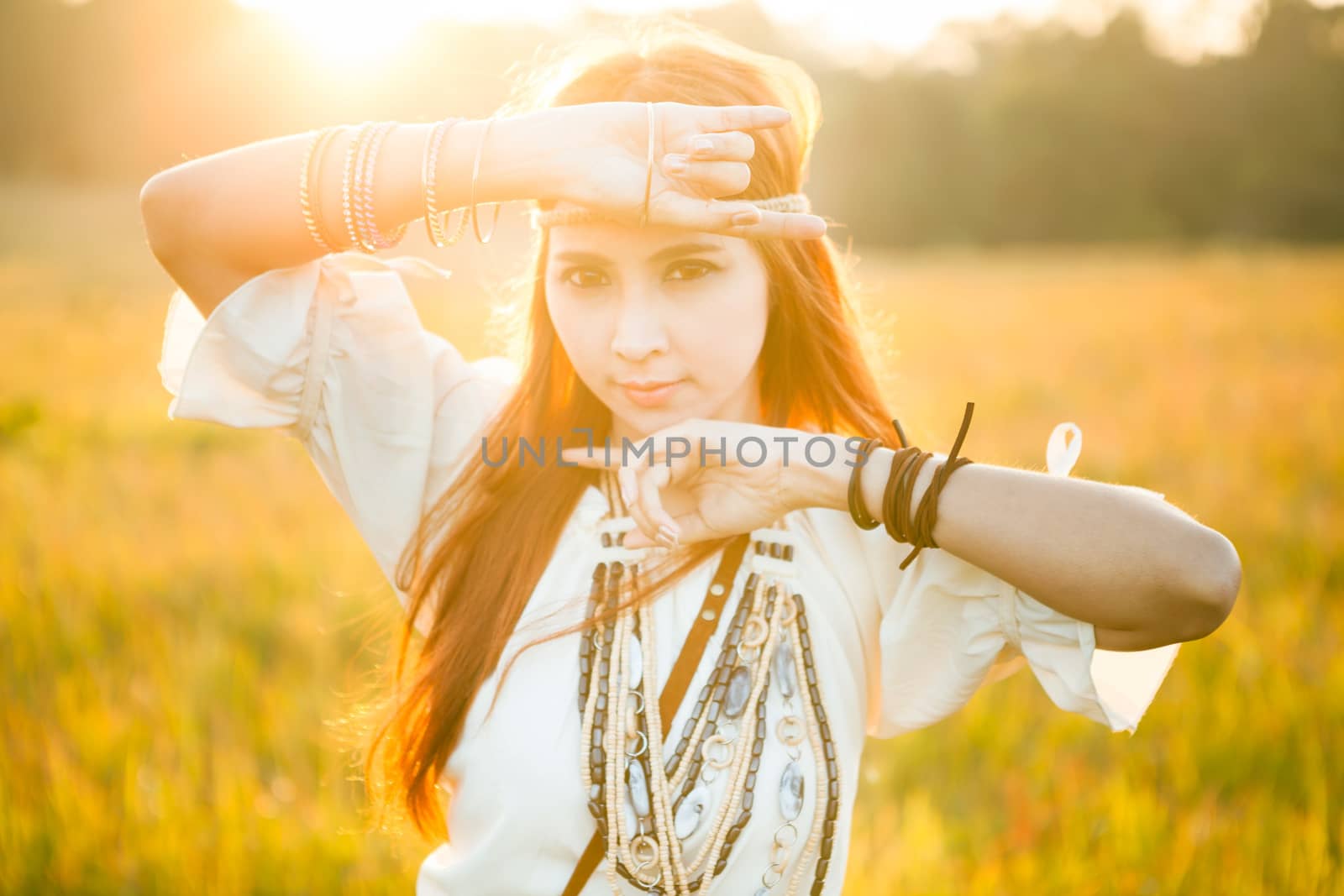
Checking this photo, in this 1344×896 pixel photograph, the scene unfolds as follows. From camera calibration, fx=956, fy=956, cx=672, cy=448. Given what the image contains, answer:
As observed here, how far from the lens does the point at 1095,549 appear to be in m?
1.47

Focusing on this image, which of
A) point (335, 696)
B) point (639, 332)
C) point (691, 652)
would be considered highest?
point (639, 332)

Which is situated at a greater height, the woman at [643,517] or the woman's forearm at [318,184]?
the woman's forearm at [318,184]

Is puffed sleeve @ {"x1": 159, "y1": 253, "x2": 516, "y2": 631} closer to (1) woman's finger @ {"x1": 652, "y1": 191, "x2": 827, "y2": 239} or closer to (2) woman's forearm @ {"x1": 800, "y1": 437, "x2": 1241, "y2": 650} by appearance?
(1) woman's finger @ {"x1": 652, "y1": 191, "x2": 827, "y2": 239}

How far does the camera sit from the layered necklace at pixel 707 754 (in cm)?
167

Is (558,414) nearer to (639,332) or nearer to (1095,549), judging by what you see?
(639,332)

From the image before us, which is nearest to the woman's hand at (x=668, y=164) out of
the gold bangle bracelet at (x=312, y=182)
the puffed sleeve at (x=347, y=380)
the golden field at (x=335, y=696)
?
the gold bangle bracelet at (x=312, y=182)

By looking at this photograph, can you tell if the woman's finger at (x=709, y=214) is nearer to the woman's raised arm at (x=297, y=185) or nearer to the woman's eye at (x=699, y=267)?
the woman's eye at (x=699, y=267)

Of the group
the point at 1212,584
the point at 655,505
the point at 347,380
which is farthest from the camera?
the point at 347,380

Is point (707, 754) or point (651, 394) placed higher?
point (651, 394)

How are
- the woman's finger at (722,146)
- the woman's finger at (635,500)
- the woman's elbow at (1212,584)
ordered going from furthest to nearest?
the woman's finger at (635,500) < the woman's finger at (722,146) < the woman's elbow at (1212,584)

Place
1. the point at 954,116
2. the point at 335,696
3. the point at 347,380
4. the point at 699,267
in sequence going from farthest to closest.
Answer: the point at 954,116 → the point at 335,696 → the point at 347,380 → the point at 699,267

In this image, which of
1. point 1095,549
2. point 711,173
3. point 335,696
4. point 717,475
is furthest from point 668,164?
point 335,696

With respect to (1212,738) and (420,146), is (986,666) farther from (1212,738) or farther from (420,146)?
(1212,738)

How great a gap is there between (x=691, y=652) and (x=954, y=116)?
33.8 meters
